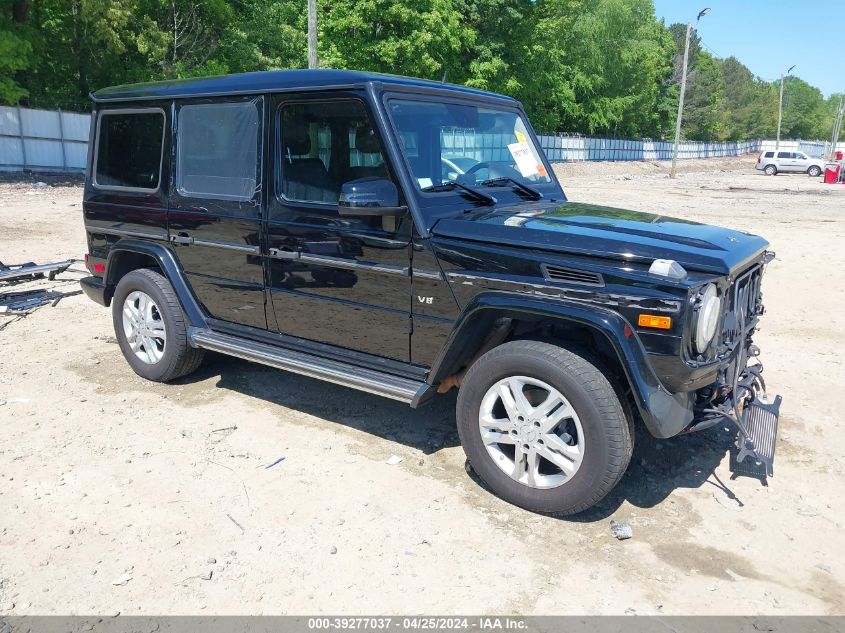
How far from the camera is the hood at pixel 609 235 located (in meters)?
3.31

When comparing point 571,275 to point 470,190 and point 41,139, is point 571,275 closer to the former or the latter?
point 470,190

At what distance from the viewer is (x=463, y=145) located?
439 cm

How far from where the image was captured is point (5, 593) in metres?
3.07

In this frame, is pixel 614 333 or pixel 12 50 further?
pixel 12 50

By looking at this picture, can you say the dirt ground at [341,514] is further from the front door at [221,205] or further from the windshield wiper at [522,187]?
the windshield wiper at [522,187]

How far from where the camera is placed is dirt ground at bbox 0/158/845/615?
3.08m

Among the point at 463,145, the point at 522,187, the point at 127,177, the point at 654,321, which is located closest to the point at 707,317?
the point at 654,321

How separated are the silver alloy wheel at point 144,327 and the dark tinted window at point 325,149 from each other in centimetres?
168

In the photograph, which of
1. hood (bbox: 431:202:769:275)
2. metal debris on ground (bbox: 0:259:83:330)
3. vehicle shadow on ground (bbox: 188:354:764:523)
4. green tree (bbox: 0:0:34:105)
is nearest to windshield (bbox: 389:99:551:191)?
hood (bbox: 431:202:769:275)

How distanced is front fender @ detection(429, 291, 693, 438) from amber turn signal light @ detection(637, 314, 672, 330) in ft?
0.20

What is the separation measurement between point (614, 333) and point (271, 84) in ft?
8.77

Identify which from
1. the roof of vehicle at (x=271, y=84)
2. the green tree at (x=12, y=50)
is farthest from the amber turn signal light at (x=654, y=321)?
the green tree at (x=12, y=50)

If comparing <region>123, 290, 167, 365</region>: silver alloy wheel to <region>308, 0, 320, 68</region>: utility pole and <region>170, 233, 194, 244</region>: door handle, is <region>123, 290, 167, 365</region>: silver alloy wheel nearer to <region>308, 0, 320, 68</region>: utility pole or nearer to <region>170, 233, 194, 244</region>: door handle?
<region>170, 233, 194, 244</region>: door handle

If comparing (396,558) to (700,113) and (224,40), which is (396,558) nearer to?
(224,40)
